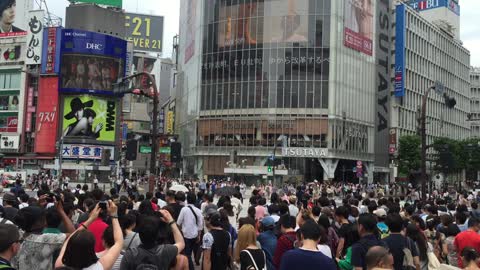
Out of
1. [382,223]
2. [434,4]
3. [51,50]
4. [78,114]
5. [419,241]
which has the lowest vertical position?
[419,241]

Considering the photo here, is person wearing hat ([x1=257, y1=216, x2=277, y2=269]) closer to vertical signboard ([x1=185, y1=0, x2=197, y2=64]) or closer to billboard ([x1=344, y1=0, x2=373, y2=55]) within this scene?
billboard ([x1=344, y1=0, x2=373, y2=55])

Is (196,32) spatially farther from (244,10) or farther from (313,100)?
(313,100)

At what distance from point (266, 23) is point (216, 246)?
63702 mm

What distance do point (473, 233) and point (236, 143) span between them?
62.0 meters

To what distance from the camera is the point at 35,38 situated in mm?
72375

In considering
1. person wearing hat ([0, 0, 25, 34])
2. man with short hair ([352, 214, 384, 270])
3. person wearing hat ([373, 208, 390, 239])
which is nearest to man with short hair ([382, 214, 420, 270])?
man with short hair ([352, 214, 384, 270])

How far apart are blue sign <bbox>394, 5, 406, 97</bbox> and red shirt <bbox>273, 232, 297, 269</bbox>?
7936 centimetres

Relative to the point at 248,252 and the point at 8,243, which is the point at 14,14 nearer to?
the point at 248,252

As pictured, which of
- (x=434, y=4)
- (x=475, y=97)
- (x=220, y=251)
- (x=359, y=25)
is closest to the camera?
(x=220, y=251)

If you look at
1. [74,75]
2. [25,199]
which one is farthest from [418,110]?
[25,199]

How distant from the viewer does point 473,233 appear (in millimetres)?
8336

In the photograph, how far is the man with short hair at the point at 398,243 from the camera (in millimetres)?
6797

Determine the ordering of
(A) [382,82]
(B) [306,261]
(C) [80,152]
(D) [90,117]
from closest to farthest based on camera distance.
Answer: (B) [306,261], (C) [80,152], (D) [90,117], (A) [382,82]

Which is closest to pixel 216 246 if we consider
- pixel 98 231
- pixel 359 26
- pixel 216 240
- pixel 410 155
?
pixel 216 240
